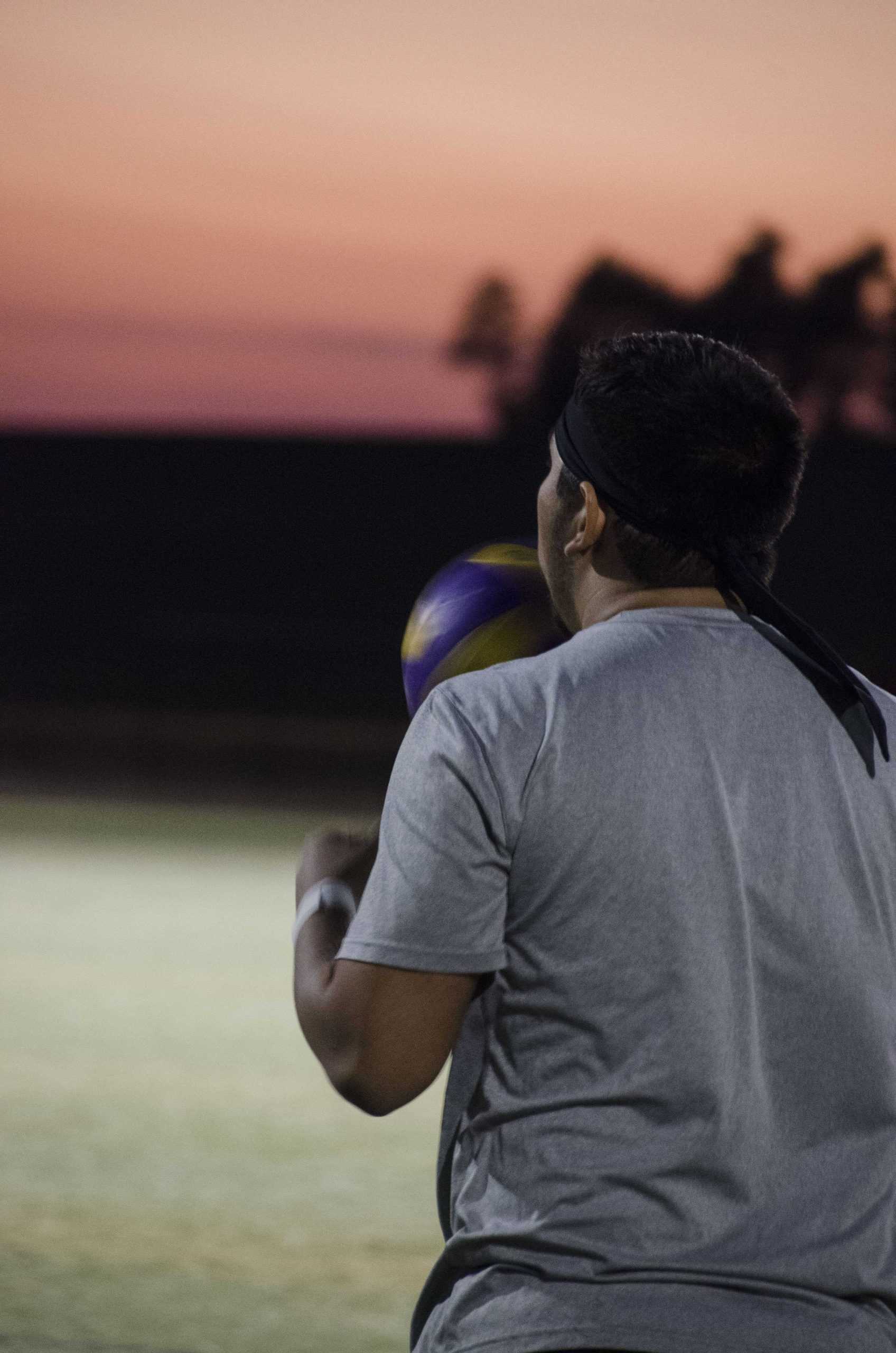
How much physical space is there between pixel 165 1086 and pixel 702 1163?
17.2 feet

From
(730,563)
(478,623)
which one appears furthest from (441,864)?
(478,623)

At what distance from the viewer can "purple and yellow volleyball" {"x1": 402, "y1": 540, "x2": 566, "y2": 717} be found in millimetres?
2516

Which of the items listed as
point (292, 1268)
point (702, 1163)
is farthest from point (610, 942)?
point (292, 1268)

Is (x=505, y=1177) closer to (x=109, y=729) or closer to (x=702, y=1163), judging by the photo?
(x=702, y=1163)

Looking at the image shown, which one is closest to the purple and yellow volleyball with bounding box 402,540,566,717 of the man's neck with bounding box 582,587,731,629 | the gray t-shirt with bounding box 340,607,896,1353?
the man's neck with bounding box 582,587,731,629

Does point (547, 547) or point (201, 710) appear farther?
point (201, 710)

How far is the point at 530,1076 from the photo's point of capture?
1.58 m

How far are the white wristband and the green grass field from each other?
11 centimetres

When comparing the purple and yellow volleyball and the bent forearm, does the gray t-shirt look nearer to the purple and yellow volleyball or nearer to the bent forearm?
the bent forearm

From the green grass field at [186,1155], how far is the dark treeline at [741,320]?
3317 cm

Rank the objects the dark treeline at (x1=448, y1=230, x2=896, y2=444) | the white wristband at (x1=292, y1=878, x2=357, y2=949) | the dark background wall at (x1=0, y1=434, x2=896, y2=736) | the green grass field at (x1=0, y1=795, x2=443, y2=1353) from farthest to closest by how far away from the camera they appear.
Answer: the dark treeline at (x1=448, y1=230, x2=896, y2=444) → the dark background wall at (x1=0, y1=434, x2=896, y2=736) → the green grass field at (x1=0, y1=795, x2=443, y2=1353) → the white wristband at (x1=292, y1=878, x2=357, y2=949)

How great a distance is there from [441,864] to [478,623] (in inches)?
41.1

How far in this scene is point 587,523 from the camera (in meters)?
1.71

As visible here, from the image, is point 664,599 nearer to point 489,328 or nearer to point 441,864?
point 441,864
